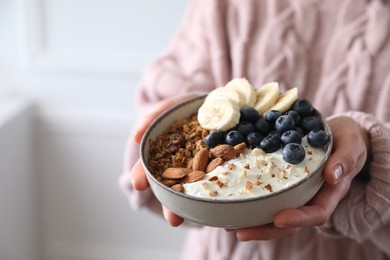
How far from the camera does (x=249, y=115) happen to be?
2.18 feet

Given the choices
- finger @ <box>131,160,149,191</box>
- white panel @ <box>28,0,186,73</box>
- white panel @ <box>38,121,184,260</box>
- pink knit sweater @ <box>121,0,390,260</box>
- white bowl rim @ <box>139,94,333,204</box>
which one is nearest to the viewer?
white bowl rim @ <box>139,94,333,204</box>

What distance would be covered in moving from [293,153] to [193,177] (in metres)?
0.11

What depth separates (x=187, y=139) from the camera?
0.68 m

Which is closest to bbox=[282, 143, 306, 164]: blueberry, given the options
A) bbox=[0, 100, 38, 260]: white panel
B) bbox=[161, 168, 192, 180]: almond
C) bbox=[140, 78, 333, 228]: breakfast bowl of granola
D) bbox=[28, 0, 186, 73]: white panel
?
bbox=[140, 78, 333, 228]: breakfast bowl of granola

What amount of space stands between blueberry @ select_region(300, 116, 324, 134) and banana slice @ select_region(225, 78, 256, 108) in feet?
0.24

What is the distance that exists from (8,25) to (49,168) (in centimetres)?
39

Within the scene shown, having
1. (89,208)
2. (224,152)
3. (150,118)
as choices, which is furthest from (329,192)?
(89,208)

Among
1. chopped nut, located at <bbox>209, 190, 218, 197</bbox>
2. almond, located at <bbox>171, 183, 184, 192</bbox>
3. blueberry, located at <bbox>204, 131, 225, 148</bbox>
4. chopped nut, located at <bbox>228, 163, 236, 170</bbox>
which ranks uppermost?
blueberry, located at <bbox>204, 131, 225, 148</bbox>

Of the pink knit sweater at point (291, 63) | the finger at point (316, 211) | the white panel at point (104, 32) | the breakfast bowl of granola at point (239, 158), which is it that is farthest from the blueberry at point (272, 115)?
the white panel at point (104, 32)

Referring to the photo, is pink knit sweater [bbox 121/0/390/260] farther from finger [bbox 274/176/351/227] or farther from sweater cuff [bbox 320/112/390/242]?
finger [bbox 274/176/351/227]

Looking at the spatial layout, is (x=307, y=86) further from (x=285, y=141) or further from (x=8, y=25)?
(x=8, y=25)

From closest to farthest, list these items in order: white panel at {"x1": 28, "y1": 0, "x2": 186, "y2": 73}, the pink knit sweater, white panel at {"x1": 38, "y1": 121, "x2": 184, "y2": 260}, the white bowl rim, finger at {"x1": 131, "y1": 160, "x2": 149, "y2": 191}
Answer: the white bowl rim → finger at {"x1": 131, "y1": 160, "x2": 149, "y2": 191} → the pink knit sweater → white panel at {"x1": 28, "y1": 0, "x2": 186, "y2": 73} → white panel at {"x1": 38, "y1": 121, "x2": 184, "y2": 260}

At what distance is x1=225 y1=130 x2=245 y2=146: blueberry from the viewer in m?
0.64

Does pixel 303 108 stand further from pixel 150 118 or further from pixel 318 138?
pixel 150 118
